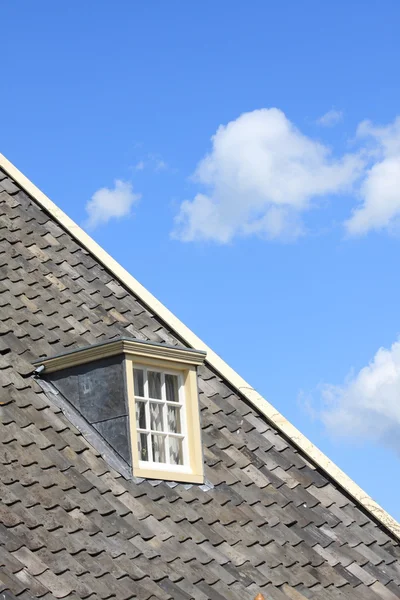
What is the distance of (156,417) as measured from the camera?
11.8 m

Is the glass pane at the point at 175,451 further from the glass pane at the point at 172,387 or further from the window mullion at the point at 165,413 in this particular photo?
the glass pane at the point at 172,387

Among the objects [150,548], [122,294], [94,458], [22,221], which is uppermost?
[22,221]

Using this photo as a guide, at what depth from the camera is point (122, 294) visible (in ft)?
44.0

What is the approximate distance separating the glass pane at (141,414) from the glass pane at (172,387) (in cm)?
43

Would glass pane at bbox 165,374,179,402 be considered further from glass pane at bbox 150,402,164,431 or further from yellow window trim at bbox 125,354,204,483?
glass pane at bbox 150,402,164,431

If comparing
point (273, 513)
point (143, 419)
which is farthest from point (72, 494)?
point (273, 513)

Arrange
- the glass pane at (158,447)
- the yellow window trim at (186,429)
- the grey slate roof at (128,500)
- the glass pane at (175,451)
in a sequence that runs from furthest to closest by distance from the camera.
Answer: the glass pane at (175,451) < the glass pane at (158,447) < the yellow window trim at (186,429) < the grey slate roof at (128,500)

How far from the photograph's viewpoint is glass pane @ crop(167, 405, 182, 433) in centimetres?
1193

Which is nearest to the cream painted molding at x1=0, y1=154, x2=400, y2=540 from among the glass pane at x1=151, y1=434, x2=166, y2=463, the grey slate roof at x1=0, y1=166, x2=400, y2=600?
the grey slate roof at x1=0, y1=166, x2=400, y2=600

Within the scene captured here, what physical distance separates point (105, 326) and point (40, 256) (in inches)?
51.2

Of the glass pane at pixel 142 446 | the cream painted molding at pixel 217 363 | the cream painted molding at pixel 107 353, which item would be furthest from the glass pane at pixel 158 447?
the cream painted molding at pixel 217 363

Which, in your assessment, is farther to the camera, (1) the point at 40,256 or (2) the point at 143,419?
(1) the point at 40,256

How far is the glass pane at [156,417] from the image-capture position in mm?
11750

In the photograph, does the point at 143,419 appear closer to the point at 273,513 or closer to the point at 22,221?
the point at 273,513
